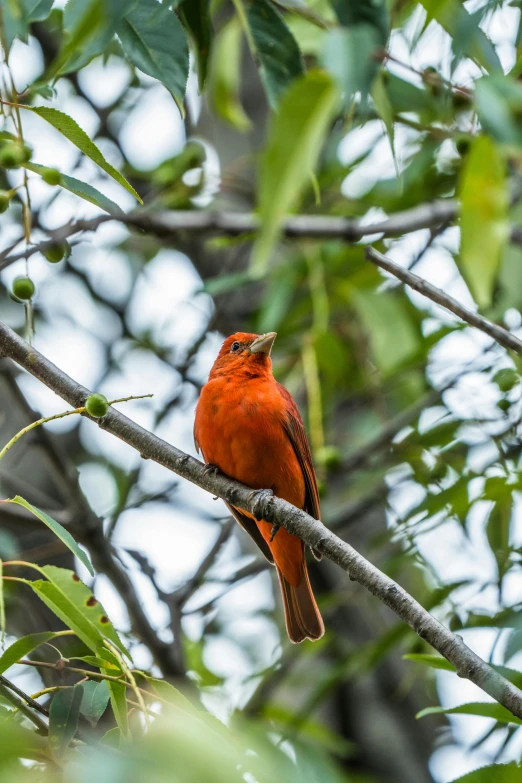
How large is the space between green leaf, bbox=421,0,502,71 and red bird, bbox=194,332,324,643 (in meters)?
2.43

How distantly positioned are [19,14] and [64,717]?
1.61m

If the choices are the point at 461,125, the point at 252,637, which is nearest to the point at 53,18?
the point at 461,125

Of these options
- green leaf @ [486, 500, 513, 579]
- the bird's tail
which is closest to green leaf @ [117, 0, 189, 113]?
green leaf @ [486, 500, 513, 579]

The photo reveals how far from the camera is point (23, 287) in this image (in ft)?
10.5

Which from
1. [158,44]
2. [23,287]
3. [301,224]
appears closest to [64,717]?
[23,287]

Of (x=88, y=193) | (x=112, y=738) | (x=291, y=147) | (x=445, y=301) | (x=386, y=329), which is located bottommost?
(x=112, y=738)

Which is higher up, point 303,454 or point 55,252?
point 303,454

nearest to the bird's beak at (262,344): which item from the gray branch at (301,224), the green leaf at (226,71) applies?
the gray branch at (301,224)

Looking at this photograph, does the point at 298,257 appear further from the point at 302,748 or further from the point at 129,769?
the point at 129,769

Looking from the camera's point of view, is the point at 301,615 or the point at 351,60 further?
the point at 301,615

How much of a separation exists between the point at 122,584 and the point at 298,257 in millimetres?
2449

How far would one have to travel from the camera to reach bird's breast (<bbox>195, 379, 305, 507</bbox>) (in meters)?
4.54

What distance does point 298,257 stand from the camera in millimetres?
6090

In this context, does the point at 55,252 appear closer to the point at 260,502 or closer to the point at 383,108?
the point at 260,502
